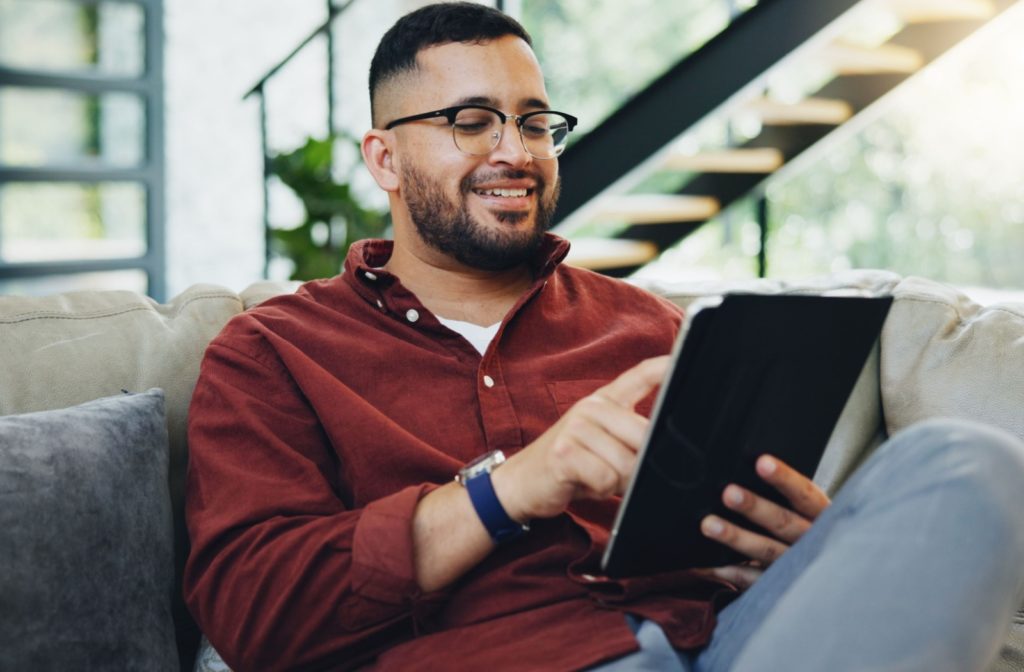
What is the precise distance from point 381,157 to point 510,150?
0.88ft

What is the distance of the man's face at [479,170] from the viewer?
1.62 metres

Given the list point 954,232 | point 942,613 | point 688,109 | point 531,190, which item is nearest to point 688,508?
point 942,613

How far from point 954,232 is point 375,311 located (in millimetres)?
4054

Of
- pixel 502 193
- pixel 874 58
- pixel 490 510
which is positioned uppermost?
pixel 874 58

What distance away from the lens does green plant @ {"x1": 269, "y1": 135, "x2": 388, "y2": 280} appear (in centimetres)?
418

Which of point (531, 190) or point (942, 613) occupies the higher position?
point (531, 190)

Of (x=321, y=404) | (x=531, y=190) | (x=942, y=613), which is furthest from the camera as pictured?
(x=531, y=190)

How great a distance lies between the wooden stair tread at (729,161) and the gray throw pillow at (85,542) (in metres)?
3.12

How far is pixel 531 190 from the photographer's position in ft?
5.38

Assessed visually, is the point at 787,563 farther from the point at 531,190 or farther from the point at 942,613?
the point at 531,190

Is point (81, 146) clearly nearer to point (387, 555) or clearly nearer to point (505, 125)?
point (505, 125)

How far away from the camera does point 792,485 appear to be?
45.6 inches

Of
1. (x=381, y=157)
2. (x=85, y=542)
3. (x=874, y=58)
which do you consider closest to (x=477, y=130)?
(x=381, y=157)

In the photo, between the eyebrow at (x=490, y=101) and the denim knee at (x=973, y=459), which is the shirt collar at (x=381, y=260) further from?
the denim knee at (x=973, y=459)
